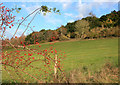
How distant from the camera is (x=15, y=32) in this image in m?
2.61

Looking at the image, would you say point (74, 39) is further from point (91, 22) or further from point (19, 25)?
point (19, 25)

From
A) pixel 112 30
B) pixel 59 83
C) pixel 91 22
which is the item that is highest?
pixel 91 22

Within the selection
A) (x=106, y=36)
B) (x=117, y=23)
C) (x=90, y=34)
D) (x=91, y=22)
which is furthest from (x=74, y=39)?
(x=117, y=23)

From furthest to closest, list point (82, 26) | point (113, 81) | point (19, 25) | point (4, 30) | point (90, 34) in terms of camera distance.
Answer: point (90, 34) < point (82, 26) < point (113, 81) < point (4, 30) < point (19, 25)

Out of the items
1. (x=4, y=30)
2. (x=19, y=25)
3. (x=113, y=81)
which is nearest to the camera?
(x=19, y=25)

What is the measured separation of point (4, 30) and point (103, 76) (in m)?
3.12

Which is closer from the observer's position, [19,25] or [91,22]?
[19,25]

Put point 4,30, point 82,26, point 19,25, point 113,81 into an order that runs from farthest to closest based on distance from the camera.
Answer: point 82,26, point 113,81, point 4,30, point 19,25

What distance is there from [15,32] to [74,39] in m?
15.4

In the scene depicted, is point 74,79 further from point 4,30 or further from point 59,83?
point 4,30

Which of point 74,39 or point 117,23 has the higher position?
point 117,23

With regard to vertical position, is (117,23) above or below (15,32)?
above

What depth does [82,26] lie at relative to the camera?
15.5 meters

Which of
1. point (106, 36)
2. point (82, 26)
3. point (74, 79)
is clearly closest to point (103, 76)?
point (74, 79)
